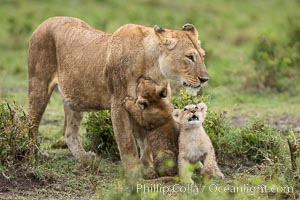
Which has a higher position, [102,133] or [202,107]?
[202,107]

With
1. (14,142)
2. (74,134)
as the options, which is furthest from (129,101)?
(74,134)

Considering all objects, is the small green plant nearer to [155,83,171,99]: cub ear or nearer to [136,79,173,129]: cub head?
[136,79,173,129]: cub head

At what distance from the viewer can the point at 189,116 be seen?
750 centimetres

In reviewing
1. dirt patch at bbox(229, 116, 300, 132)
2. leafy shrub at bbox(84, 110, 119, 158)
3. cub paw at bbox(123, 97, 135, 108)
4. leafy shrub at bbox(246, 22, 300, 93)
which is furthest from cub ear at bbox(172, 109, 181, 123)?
leafy shrub at bbox(246, 22, 300, 93)

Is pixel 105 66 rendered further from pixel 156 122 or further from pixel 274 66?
pixel 274 66

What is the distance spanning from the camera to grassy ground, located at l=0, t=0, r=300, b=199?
7414 mm

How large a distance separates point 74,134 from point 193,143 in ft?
6.31

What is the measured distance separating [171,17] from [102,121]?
9292 mm

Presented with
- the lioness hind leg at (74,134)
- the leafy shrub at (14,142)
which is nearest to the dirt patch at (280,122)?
the lioness hind leg at (74,134)

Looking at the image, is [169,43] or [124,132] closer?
[169,43]

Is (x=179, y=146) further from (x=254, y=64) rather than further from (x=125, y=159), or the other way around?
(x=254, y=64)

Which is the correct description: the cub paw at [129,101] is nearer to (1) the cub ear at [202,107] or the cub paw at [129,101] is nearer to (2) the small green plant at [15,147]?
(1) the cub ear at [202,107]

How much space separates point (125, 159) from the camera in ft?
25.0

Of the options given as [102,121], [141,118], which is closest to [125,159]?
[141,118]
